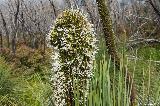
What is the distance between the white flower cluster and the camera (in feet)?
9.02

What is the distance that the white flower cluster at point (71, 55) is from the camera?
108 inches

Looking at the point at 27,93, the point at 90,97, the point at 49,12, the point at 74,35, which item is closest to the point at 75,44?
the point at 74,35

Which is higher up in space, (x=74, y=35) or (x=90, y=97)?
(x=74, y=35)

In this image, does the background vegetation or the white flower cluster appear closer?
the background vegetation

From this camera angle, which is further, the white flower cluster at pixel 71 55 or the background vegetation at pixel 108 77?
the white flower cluster at pixel 71 55

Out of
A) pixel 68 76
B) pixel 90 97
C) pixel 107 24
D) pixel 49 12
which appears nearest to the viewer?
pixel 90 97

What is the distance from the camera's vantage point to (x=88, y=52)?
2.81 m

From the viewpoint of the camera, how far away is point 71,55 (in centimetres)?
283

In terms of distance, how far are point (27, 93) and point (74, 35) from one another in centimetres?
711

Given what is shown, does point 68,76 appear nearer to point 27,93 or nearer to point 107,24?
point 107,24

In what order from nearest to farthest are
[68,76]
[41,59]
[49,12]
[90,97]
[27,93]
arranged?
[90,97]
[68,76]
[27,93]
[41,59]
[49,12]

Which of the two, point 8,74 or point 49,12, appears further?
point 49,12

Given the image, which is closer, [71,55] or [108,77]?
[108,77]

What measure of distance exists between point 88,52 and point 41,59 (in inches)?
1068
